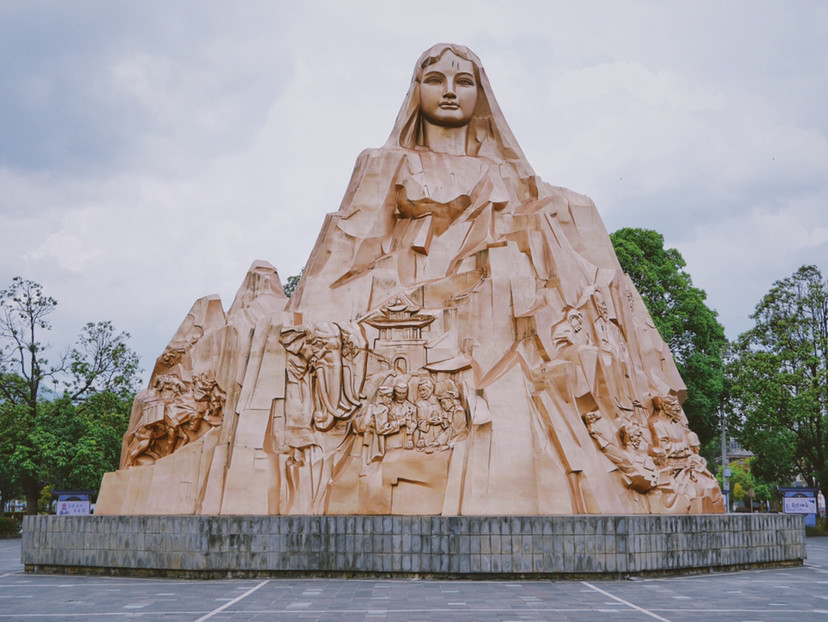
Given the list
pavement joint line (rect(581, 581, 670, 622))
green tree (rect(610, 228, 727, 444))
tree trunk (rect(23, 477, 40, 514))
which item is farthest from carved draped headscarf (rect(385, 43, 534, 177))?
tree trunk (rect(23, 477, 40, 514))

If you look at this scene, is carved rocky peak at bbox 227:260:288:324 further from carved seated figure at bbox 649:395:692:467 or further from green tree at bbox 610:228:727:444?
green tree at bbox 610:228:727:444

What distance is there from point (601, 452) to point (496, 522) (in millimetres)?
3026

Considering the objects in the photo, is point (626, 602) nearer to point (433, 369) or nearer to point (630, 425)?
point (630, 425)

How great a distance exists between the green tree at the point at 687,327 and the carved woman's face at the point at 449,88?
1296 cm

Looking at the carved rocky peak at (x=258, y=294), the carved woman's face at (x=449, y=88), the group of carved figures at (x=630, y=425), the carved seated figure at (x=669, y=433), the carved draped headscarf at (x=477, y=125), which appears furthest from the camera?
the carved draped headscarf at (x=477, y=125)

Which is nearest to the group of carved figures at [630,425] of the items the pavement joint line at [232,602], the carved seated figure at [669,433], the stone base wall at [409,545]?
the carved seated figure at [669,433]

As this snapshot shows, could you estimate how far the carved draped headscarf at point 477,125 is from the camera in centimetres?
1855

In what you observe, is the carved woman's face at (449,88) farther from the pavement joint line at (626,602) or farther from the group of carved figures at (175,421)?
the pavement joint line at (626,602)

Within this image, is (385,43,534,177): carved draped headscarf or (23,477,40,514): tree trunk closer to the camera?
(385,43,534,177): carved draped headscarf

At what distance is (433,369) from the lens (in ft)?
49.2

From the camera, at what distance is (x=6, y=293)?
28.7 metres

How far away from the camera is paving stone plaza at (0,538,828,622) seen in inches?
367

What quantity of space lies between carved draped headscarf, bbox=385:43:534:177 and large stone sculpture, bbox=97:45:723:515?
0.18 feet

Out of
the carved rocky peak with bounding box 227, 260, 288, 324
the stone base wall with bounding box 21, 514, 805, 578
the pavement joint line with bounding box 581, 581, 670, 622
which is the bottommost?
the pavement joint line with bounding box 581, 581, 670, 622
